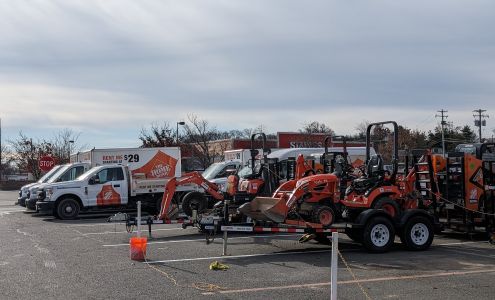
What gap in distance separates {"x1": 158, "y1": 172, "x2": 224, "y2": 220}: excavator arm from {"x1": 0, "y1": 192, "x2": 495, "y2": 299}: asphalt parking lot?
74 cm

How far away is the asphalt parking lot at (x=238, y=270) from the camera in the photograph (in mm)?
8258

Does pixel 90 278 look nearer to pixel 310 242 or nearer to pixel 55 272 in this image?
pixel 55 272

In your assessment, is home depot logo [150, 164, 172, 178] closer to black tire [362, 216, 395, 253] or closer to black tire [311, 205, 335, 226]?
black tire [311, 205, 335, 226]

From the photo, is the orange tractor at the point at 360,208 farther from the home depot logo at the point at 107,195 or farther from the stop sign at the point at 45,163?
the stop sign at the point at 45,163

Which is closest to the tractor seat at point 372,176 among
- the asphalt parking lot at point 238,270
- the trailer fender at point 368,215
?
the trailer fender at point 368,215

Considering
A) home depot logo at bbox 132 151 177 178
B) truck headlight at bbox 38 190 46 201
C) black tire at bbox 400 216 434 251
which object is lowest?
black tire at bbox 400 216 434 251

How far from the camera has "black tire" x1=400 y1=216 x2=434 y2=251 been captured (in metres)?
12.2

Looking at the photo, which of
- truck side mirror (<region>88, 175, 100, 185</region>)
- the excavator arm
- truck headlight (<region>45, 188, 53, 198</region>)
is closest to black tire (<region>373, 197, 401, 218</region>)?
the excavator arm

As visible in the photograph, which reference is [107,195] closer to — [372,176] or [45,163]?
[372,176]

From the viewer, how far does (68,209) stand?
72.3 ft

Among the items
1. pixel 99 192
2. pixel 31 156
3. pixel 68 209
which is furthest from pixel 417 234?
pixel 31 156

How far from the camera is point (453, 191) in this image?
1445 cm

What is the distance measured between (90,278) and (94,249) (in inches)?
144

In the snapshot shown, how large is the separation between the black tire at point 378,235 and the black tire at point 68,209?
1371cm
